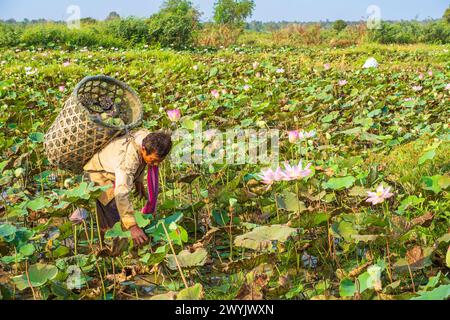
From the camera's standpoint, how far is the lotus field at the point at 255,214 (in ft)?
6.53

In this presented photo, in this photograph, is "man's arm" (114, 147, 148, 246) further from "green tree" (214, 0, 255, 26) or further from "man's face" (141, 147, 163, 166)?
"green tree" (214, 0, 255, 26)

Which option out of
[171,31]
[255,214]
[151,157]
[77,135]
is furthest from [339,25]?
[151,157]

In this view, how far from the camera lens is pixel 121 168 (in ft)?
8.16

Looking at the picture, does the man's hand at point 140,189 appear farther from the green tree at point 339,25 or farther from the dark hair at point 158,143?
the green tree at point 339,25

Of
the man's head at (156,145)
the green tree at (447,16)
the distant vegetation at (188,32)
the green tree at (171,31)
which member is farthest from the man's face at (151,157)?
the green tree at (447,16)

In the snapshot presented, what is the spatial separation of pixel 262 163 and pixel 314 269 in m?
1.33

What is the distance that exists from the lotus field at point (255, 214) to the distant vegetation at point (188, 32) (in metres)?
7.30

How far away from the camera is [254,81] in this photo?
264 inches

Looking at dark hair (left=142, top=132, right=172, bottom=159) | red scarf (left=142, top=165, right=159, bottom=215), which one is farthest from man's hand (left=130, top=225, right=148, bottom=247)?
dark hair (left=142, top=132, right=172, bottom=159)

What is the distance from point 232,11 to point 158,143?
19.8m

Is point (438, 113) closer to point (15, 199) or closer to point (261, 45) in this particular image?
point (15, 199)

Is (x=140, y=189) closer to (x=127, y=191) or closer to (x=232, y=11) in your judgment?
(x=127, y=191)

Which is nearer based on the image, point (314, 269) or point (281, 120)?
point (314, 269)
